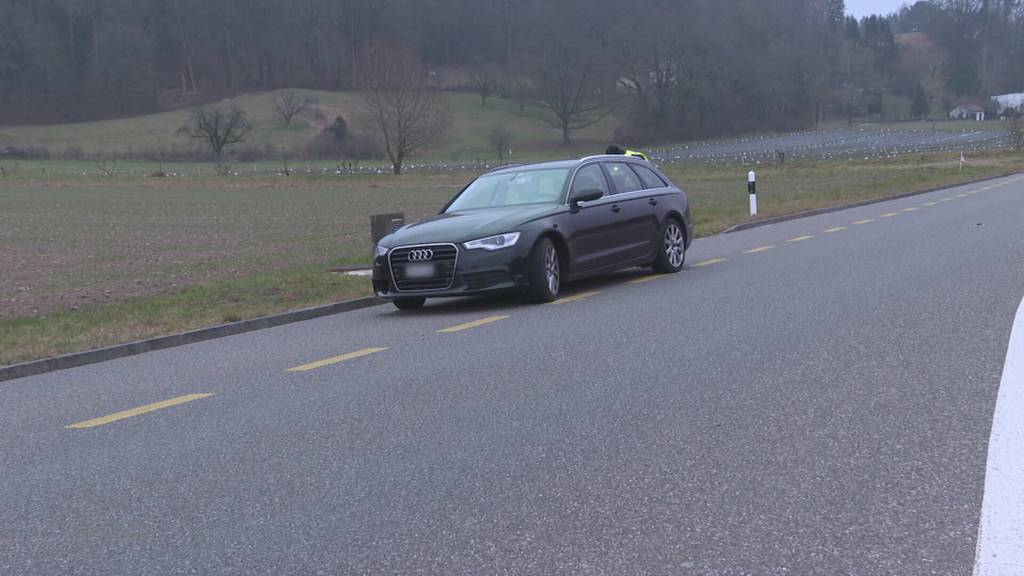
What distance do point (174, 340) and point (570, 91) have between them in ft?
308

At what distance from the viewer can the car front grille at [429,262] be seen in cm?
1272

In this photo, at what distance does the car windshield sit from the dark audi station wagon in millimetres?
13

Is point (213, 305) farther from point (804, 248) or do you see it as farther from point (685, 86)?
point (685, 86)

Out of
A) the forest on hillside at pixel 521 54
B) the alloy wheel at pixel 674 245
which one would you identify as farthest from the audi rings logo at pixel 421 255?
the forest on hillside at pixel 521 54

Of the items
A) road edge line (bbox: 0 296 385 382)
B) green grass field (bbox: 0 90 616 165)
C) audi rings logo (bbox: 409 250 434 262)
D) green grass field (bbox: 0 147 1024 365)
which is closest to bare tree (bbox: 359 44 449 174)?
green grass field (bbox: 0 90 616 165)

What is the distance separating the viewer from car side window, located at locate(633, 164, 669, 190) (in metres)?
15.6

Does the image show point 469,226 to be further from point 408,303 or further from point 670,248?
point 670,248

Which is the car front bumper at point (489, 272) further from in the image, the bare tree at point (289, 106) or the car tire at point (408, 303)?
the bare tree at point (289, 106)

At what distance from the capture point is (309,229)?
100 ft

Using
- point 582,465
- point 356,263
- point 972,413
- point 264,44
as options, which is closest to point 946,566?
point 582,465

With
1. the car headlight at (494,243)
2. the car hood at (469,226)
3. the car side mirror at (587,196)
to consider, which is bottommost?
the car headlight at (494,243)

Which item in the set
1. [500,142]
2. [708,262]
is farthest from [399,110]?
[708,262]

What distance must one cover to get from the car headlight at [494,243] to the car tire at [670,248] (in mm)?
3020

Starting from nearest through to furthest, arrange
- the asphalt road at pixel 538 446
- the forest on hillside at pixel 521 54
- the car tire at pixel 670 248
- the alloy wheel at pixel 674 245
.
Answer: the asphalt road at pixel 538 446 → the car tire at pixel 670 248 → the alloy wheel at pixel 674 245 → the forest on hillside at pixel 521 54
